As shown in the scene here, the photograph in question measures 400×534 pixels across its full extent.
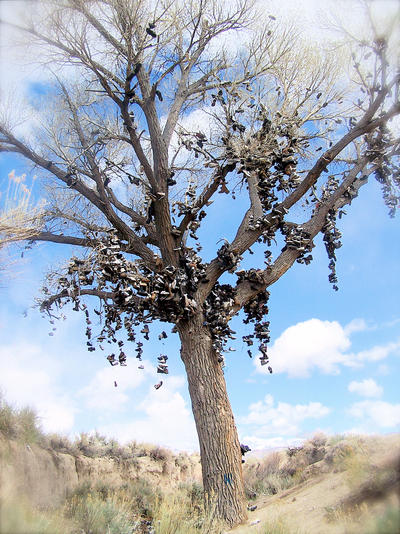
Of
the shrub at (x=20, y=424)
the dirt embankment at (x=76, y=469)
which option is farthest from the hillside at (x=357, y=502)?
the shrub at (x=20, y=424)

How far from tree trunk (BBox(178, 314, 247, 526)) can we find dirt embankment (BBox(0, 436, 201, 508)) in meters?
2.33

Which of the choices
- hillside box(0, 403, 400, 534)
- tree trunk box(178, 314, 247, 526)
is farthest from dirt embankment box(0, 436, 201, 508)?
tree trunk box(178, 314, 247, 526)

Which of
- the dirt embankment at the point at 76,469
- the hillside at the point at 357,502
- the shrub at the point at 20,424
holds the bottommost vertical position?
the hillside at the point at 357,502

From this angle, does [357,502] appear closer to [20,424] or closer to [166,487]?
[20,424]

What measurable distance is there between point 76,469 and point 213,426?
535 cm

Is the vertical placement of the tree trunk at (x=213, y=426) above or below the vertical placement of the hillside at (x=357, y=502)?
above

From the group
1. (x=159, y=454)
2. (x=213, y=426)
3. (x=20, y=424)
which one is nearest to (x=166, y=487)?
(x=159, y=454)

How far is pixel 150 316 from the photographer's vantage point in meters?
7.94

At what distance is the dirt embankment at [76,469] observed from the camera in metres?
6.80

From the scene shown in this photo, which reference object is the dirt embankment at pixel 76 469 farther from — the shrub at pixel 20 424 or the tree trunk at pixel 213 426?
the tree trunk at pixel 213 426

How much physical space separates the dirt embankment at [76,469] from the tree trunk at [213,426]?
91.7 inches

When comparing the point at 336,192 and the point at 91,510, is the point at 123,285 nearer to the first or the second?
the point at 91,510

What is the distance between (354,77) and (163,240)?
5742 mm

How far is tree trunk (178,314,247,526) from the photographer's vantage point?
22.1 ft
